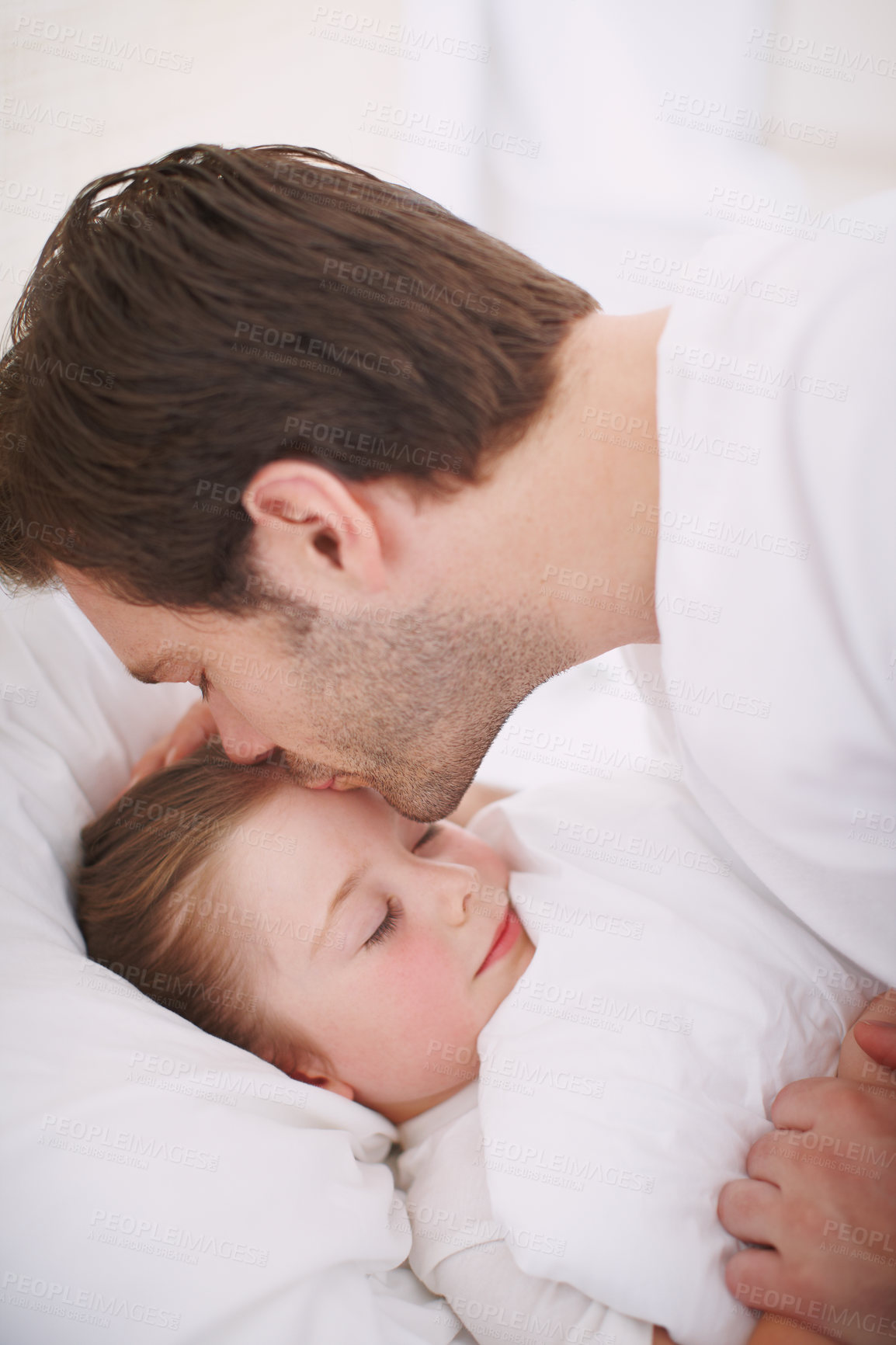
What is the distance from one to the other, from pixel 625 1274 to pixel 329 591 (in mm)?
997

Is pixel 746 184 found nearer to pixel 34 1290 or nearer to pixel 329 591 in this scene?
pixel 329 591

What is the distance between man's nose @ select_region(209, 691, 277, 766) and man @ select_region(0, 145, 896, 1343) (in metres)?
0.06

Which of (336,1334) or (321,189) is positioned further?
(321,189)

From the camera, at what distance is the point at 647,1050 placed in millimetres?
1452

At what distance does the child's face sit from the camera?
1.57 meters

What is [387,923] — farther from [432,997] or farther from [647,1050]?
[647,1050]

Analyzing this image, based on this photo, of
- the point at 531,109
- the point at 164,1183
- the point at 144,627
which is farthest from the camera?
the point at 531,109

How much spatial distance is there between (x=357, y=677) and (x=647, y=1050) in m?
0.70

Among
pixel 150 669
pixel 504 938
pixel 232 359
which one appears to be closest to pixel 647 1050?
pixel 504 938

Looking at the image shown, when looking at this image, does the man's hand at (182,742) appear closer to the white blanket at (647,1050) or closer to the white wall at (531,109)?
the white blanket at (647,1050)

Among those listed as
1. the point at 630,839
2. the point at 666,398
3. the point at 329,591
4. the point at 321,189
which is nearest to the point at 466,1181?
the point at 630,839

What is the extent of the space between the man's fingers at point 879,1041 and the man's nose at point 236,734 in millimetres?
1005

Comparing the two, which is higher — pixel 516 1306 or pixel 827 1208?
pixel 827 1208

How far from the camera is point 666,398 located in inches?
54.1
